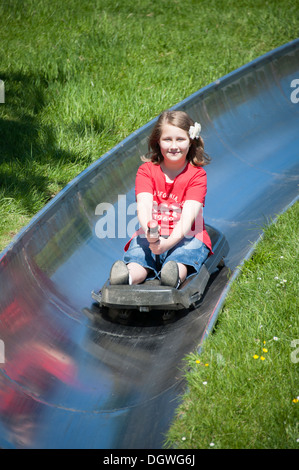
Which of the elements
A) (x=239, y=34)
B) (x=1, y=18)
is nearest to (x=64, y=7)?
(x=1, y=18)

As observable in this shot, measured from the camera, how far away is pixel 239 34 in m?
8.14

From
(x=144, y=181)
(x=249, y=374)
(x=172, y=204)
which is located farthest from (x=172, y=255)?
(x=249, y=374)

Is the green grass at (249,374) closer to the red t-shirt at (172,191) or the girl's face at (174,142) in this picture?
the red t-shirt at (172,191)

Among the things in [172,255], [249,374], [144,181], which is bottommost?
[249,374]

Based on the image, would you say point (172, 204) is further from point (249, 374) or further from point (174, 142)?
point (249, 374)

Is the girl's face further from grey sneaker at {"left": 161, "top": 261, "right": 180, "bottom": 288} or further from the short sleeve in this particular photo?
grey sneaker at {"left": 161, "top": 261, "right": 180, "bottom": 288}

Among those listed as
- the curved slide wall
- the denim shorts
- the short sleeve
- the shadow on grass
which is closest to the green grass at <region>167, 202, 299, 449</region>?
the curved slide wall

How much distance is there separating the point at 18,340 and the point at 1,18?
22.0 feet

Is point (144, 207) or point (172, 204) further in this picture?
point (172, 204)

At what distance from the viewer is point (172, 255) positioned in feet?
10.4

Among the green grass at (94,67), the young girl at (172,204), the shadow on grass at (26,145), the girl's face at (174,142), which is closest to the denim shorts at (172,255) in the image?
the young girl at (172,204)

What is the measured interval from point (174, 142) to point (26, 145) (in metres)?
2.34

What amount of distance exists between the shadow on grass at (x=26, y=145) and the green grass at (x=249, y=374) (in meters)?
2.13

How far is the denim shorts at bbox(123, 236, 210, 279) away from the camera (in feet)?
10.3
